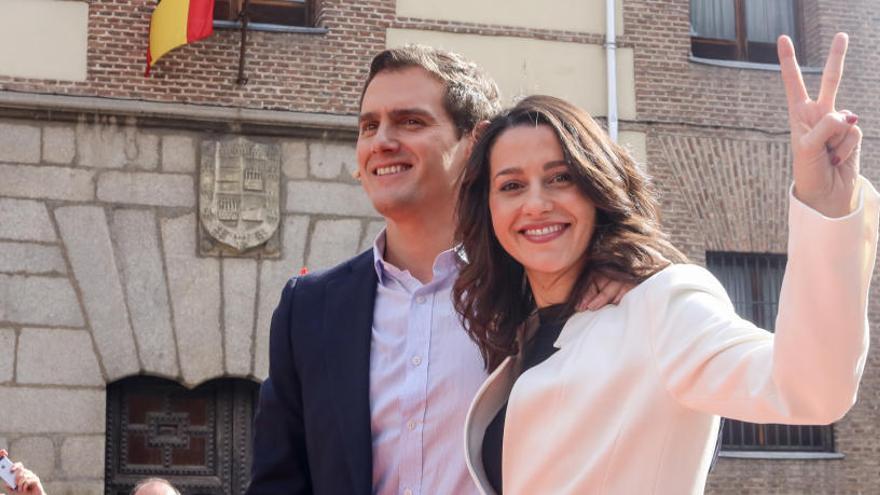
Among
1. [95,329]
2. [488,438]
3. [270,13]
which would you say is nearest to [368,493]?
[488,438]

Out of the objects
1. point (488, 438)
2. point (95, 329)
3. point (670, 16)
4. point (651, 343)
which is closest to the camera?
point (651, 343)

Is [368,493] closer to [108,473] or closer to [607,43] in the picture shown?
[108,473]

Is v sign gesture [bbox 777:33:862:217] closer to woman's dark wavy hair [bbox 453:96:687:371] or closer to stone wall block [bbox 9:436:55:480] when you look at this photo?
woman's dark wavy hair [bbox 453:96:687:371]

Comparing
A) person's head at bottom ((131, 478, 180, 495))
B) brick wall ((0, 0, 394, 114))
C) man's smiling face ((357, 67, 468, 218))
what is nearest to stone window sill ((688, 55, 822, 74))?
brick wall ((0, 0, 394, 114))

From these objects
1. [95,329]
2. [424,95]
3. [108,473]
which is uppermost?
[424,95]

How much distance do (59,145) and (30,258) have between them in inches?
36.0

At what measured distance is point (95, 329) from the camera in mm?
11773

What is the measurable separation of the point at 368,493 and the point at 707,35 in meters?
11.4

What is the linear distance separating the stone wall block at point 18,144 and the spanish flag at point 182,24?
116cm

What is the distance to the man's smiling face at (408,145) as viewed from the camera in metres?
3.67

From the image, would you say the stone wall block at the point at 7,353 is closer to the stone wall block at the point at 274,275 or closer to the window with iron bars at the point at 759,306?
the stone wall block at the point at 274,275

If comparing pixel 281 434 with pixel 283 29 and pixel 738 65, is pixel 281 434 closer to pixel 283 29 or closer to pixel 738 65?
pixel 283 29

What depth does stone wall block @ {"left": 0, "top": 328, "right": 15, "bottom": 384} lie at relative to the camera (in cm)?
1151

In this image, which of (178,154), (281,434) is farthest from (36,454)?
(281,434)
